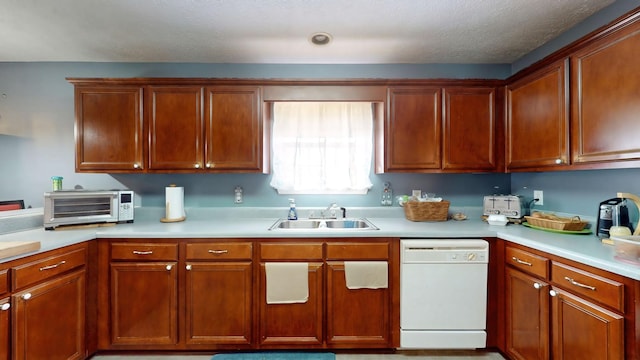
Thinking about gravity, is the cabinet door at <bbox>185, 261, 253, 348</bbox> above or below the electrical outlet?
below

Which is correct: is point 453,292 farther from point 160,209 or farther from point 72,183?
point 72,183

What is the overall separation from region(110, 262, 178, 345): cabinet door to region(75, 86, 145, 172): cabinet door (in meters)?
0.86

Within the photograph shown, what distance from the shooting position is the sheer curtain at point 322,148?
250 cm

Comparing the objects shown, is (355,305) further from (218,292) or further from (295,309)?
(218,292)

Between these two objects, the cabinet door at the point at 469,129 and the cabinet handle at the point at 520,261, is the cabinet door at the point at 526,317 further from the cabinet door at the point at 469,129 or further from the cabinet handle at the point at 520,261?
the cabinet door at the point at 469,129

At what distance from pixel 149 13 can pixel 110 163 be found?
123cm

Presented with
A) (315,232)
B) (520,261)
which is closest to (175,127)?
(315,232)

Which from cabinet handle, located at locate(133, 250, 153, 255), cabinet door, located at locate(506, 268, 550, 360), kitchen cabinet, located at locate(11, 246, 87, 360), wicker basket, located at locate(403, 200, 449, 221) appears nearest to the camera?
kitchen cabinet, located at locate(11, 246, 87, 360)

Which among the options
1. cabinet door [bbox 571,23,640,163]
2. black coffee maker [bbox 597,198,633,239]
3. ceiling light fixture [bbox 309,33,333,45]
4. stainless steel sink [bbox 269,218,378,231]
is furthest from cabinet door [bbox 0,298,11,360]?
black coffee maker [bbox 597,198,633,239]

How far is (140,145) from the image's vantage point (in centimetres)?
217

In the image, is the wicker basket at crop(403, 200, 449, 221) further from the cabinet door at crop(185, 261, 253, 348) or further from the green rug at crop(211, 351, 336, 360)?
the cabinet door at crop(185, 261, 253, 348)

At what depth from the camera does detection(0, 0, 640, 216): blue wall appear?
246 centimetres

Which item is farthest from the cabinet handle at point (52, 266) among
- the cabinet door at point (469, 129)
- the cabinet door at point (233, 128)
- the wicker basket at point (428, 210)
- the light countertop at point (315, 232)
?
the cabinet door at point (469, 129)

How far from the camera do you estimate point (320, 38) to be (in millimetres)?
2062
